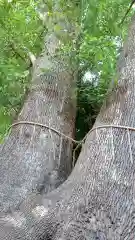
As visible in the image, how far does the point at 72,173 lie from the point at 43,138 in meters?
0.60

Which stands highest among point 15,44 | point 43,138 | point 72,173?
point 15,44

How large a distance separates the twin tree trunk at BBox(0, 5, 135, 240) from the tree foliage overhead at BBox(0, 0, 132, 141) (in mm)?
523

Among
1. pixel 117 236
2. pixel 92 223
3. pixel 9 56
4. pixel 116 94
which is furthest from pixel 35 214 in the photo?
pixel 9 56

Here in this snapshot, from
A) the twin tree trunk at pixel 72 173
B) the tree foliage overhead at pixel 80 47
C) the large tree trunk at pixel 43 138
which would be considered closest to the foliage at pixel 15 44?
the tree foliage overhead at pixel 80 47

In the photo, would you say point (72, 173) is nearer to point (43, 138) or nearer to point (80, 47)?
point (43, 138)

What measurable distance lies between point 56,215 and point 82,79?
2.55m

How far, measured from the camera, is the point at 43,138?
3473 mm

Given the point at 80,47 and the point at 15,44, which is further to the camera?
the point at 15,44

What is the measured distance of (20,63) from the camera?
526cm

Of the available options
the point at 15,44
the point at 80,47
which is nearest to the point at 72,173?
the point at 80,47

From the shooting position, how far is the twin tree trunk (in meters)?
2.40

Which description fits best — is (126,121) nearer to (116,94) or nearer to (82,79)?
(116,94)

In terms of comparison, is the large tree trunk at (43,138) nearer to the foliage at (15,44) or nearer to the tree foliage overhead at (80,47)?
the tree foliage overhead at (80,47)

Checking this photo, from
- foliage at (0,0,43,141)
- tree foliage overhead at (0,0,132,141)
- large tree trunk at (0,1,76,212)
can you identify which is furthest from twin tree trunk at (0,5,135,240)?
foliage at (0,0,43,141)
